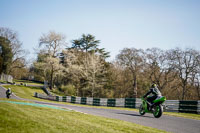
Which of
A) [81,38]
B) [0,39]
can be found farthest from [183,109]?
[0,39]

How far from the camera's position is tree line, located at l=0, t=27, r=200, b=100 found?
1630 inches

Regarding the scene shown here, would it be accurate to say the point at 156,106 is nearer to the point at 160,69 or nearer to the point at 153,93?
the point at 153,93

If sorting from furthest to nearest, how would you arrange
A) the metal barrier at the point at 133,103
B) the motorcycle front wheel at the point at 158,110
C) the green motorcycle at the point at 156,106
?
the metal barrier at the point at 133,103 → the motorcycle front wheel at the point at 158,110 → the green motorcycle at the point at 156,106

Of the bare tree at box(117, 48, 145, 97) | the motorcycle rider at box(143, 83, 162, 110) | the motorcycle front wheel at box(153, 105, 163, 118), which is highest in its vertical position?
the bare tree at box(117, 48, 145, 97)

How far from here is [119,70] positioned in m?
58.4

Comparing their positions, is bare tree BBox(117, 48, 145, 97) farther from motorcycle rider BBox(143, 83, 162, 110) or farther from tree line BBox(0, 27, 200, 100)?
motorcycle rider BBox(143, 83, 162, 110)

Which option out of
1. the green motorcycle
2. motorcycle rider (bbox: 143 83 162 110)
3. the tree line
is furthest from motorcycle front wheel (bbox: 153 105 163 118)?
the tree line

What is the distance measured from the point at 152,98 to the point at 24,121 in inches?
295

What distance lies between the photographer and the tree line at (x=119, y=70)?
136 ft

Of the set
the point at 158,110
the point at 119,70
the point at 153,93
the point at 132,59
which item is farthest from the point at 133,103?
the point at 119,70

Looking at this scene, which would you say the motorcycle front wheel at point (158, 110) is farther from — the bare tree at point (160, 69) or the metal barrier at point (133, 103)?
the bare tree at point (160, 69)

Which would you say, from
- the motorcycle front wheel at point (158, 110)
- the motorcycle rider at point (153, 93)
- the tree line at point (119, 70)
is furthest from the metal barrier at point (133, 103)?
the tree line at point (119, 70)

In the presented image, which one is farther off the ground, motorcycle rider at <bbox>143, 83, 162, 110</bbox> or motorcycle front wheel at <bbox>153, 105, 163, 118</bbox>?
motorcycle rider at <bbox>143, 83, 162, 110</bbox>

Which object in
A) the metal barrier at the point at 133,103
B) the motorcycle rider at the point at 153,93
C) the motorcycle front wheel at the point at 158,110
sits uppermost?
the motorcycle rider at the point at 153,93
